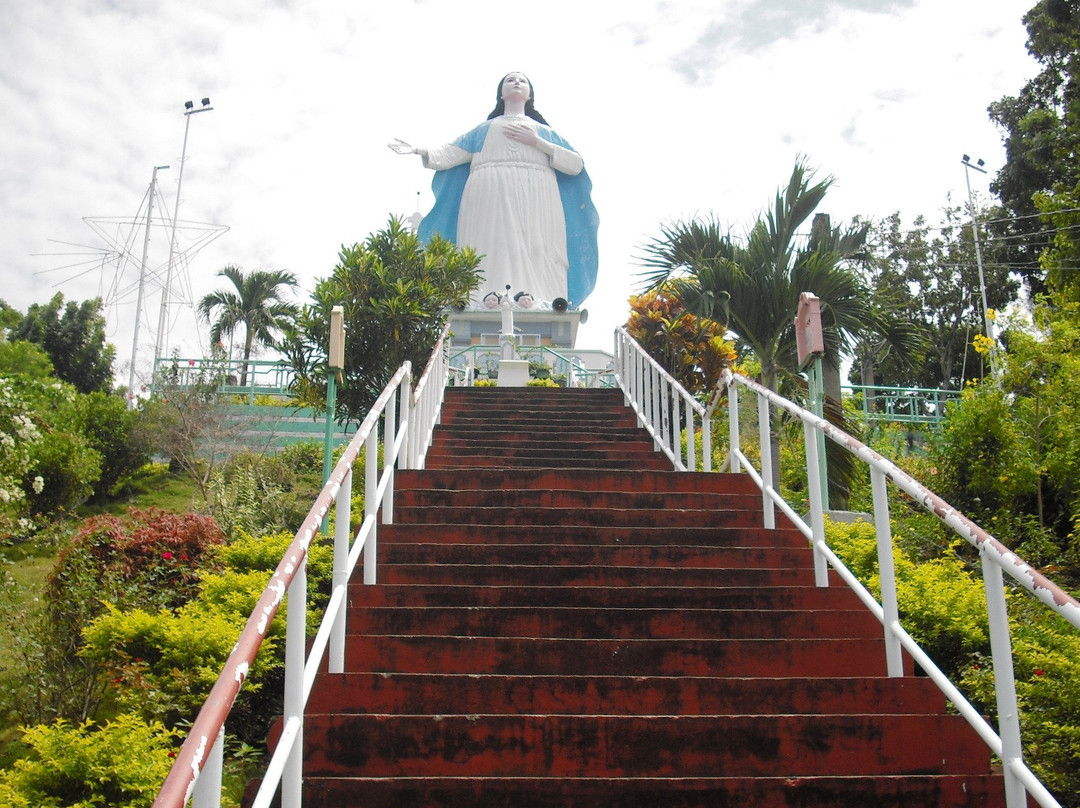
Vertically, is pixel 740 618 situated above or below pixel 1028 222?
below

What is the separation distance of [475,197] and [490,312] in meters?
2.99

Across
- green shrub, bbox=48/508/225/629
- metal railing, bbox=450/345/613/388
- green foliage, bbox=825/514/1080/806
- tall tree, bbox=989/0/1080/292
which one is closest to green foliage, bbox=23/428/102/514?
green shrub, bbox=48/508/225/629

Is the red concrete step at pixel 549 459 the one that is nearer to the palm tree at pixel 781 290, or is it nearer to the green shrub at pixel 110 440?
the palm tree at pixel 781 290

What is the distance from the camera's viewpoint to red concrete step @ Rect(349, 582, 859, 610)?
5.09 metres

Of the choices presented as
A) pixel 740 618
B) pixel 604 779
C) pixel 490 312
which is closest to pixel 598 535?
pixel 740 618

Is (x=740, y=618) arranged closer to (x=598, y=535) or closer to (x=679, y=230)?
(x=598, y=535)

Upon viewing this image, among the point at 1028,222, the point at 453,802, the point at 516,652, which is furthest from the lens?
the point at 1028,222

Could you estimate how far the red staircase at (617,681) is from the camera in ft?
11.9

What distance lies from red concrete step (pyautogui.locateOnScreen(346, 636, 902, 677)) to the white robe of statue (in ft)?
61.5

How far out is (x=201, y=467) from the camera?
15.7 meters

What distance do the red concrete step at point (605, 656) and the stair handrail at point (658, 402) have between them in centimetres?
314

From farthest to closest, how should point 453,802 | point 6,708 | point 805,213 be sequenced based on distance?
point 805,213 → point 6,708 → point 453,802

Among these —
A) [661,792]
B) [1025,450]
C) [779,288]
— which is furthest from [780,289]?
[661,792]

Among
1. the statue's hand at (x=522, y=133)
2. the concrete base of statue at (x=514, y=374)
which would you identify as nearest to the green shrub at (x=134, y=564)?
the concrete base of statue at (x=514, y=374)
